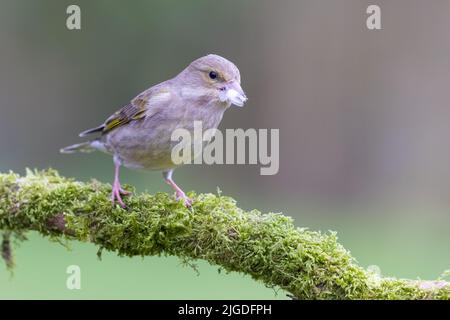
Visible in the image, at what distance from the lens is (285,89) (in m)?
13.2

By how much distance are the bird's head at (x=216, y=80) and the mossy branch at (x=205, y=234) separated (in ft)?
2.82

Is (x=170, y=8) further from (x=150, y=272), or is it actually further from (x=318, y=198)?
(x=150, y=272)

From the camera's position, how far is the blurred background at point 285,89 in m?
12.2

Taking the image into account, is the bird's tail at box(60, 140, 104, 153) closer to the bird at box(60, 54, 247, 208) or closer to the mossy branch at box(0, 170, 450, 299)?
the bird at box(60, 54, 247, 208)

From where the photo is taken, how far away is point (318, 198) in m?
12.4

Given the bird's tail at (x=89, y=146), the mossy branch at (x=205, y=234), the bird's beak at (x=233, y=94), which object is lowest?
the mossy branch at (x=205, y=234)

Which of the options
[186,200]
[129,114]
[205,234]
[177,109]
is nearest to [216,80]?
[177,109]

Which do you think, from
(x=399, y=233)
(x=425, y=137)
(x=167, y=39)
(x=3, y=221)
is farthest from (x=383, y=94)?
(x=3, y=221)

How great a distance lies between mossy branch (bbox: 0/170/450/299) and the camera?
341 cm

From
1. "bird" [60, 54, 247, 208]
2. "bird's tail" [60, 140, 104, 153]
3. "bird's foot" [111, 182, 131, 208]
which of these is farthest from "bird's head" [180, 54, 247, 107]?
"bird's tail" [60, 140, 104, 153]

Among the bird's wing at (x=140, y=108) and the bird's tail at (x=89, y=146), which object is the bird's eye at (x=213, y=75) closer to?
the bird's wing at (x=140, y=108)

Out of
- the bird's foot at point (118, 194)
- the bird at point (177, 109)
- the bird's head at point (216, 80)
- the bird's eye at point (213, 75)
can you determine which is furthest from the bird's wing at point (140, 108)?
the bird's foot at point (118, 194)

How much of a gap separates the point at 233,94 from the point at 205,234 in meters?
1.18

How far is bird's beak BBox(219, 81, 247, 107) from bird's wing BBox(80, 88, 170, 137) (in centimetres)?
50
